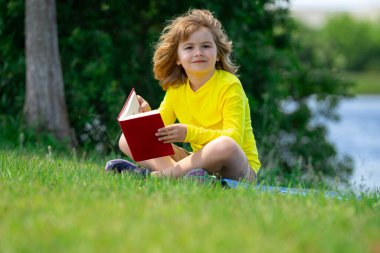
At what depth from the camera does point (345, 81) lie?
31.7 ft

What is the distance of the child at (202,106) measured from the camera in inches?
162

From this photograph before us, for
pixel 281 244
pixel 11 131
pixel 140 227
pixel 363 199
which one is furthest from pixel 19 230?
pixel 11 131

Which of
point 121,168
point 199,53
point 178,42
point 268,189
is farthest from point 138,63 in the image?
point 268,189

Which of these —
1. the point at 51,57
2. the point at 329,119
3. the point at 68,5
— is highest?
the point at 68,5

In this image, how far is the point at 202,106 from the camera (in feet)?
14.8

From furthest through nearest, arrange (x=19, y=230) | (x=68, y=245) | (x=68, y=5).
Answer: (x=68, y=5), (x=19, y=230), (x=68, y=245)

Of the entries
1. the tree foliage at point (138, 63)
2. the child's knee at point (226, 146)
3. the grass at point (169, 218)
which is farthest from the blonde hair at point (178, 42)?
the tree foliage at point (138, 63)

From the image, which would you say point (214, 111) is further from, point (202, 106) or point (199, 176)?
point (199, 176)

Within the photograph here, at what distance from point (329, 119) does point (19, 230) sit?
7.38 m

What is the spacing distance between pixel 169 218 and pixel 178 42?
2.11m

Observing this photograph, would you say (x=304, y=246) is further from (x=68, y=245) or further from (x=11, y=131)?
(x=11, y=131)

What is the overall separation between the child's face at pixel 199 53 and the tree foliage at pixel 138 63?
1870 mm

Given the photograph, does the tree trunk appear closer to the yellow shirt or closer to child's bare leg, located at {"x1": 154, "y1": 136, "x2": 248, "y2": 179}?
the yellow shirt

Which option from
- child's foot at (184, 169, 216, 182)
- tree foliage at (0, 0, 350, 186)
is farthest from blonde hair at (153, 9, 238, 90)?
tree foliage at (0, 0, 350, 186)
